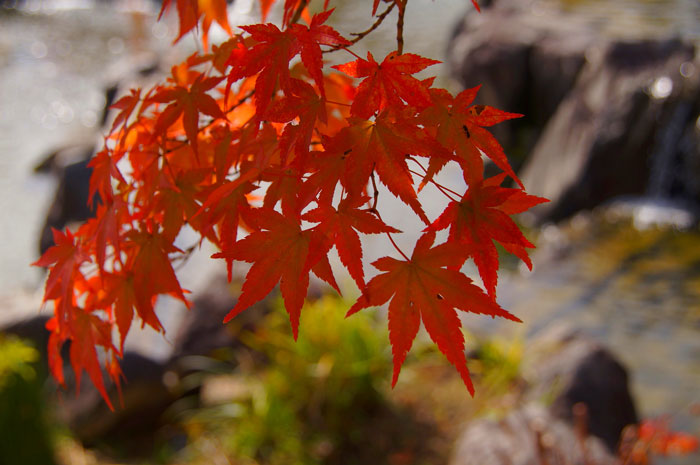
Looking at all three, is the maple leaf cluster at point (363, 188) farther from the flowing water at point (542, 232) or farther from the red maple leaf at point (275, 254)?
the flowing water at point (542, 232)

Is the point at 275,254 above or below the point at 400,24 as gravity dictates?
below

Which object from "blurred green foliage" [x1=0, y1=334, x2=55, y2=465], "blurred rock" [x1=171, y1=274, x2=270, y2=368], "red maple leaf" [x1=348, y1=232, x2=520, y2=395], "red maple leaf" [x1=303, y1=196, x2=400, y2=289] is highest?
"red maple leaf" [x1=303, y1=196, x2=400, y2=289]

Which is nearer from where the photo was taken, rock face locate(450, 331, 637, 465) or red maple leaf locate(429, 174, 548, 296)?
red maple leaf locate(429, 174, 548, 296)

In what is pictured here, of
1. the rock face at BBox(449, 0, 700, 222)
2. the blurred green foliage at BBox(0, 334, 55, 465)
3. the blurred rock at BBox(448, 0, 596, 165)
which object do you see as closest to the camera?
the blurred green foliage at BBox(0, 334, 55, 465)

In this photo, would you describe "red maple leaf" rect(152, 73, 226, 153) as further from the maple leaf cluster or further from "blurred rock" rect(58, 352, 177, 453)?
"blurred rock" rect(58, 352, 177, 453)

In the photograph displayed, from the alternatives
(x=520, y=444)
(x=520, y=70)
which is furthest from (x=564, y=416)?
(x=520, y=70)

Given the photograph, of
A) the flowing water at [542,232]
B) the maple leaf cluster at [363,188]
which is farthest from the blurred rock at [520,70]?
the maple leaf cluster at [363,188]

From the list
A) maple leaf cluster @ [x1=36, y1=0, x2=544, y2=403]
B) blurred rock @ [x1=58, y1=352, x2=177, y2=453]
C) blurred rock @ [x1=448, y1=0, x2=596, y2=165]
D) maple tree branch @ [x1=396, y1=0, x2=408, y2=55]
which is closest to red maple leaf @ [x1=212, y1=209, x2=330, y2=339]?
maple leaf cluster @ [x1=36, y1=0, x2=544, y2=403]

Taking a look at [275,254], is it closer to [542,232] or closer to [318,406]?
[318,406]
